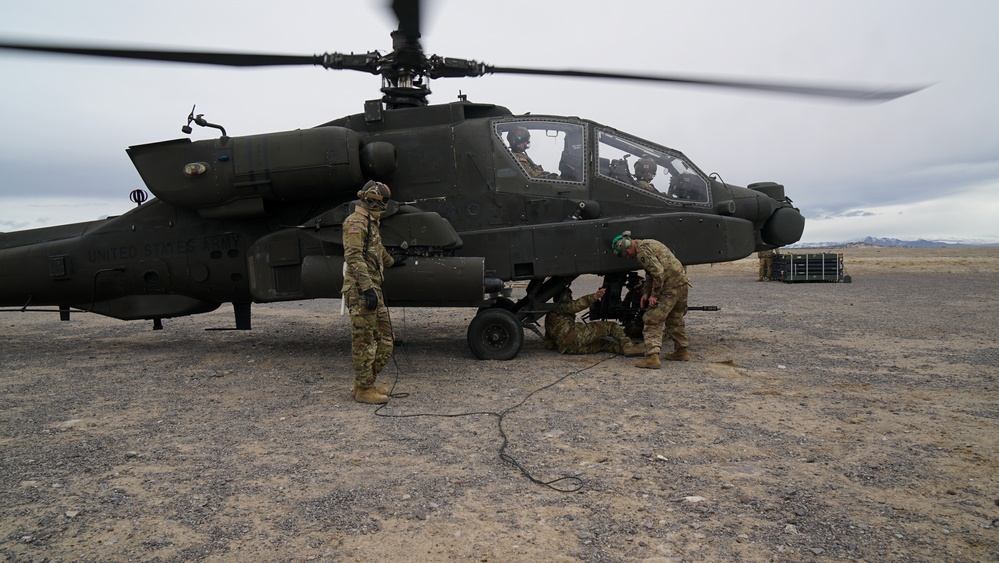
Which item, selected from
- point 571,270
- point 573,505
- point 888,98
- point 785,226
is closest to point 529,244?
point 571,270

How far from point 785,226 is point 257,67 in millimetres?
6045

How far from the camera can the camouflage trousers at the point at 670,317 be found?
6492 millimetres

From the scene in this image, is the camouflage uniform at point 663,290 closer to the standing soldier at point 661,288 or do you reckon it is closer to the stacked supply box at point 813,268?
the standing soldier at point 661,288

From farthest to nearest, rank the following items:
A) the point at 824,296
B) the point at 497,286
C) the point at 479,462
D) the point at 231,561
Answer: the point at 824,296
the point at 497,286
the point at 479,462
the point at 231,561

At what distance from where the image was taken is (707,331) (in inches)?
345

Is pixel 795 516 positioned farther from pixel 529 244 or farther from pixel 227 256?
pixel 227 256

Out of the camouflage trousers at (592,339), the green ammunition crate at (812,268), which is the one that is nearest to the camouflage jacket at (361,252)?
the camouflage trousers at (592,339)

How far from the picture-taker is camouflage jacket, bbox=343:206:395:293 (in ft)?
17.3

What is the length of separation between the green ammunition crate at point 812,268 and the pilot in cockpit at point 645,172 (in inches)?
553

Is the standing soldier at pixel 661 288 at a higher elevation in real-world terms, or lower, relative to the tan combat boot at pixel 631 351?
higher

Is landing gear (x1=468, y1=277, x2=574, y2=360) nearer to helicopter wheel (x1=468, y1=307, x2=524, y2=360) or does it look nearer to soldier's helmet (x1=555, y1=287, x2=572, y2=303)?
helicopter wheel (x1=468, y1=307, x2=524, y2=360)

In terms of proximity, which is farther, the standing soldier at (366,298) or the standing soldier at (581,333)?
the standing soldier at (581,333)

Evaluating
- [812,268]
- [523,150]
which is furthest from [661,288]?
[812,268]

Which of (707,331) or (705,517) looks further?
(707,331)
